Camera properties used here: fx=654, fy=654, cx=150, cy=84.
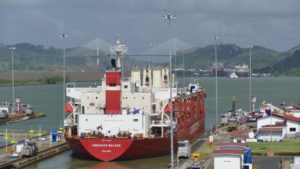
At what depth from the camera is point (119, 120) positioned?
4297 cm

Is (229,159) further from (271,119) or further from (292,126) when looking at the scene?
(271,119)

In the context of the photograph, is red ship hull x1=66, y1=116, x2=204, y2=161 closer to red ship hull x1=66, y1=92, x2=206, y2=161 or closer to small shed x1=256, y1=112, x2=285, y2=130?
red ship hull x1=66, y1=92, x2=206, y2=161

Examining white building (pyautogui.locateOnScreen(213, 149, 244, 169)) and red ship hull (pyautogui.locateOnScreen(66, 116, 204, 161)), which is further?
red ship hull (pyautogui.locateOnScreen(66, 116, 204, 161))

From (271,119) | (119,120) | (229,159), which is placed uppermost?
(119,120)

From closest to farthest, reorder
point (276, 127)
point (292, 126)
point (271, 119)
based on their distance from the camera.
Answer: point (276, 127) < point (292, 126) < point (271, 119)

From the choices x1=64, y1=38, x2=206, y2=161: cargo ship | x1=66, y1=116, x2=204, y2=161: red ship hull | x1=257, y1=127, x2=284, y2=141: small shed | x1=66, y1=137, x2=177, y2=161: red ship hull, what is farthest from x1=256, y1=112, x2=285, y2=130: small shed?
x1=66, y1=137, x2=177, y2=161: red ship hull

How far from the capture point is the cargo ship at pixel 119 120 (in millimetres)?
42031

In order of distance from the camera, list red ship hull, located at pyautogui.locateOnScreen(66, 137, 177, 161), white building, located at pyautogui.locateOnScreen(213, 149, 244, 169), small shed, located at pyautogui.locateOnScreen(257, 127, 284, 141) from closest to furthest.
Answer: white building, located at pyautogui.locateOnScreen(213, 149, 244, 169), red ship hull, located at pyautogui.locateOnScreen(66, 137, 177, 161), small shed, located at pyautogui.locateOnScreen(257, 127, 284, 141)

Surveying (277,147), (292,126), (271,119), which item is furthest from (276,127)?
(277,147)

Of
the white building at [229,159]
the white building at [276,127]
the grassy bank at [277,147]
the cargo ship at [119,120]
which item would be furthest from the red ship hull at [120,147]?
the white building at [229,159]

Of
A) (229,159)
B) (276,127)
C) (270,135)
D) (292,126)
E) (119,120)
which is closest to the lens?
(229,159)

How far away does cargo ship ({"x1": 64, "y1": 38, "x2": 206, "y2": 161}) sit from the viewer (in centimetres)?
4203

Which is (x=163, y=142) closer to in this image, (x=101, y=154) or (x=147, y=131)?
(x=147, y=131)

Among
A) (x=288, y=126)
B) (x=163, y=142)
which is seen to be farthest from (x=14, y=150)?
(x=288, y=126)
